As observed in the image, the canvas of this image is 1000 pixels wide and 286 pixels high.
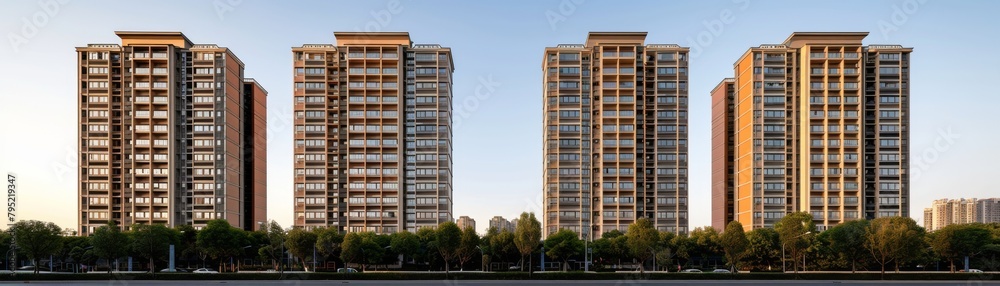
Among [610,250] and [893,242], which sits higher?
[893,242]

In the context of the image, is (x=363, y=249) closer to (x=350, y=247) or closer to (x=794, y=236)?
(x=350, y=247)

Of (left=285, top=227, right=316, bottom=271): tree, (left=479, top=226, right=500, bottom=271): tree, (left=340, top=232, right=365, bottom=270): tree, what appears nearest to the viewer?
(left=285, top=227, right=316, bottom=271): tree

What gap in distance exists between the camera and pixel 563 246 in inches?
3716

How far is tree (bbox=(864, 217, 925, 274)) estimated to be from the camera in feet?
248

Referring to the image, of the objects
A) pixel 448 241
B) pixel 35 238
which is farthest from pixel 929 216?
pixel 35 238

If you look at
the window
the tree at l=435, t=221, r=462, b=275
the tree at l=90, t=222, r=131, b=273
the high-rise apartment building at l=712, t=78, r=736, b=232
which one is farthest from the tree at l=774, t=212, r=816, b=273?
the tree at l=90, t=222, r=131, b=273

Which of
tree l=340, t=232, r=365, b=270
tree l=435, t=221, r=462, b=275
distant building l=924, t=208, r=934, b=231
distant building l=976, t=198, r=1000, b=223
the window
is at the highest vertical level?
the window

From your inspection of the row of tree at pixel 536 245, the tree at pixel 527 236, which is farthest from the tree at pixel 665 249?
the tree at pixel 527 236

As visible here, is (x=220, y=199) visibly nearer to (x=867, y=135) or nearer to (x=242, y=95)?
(x=242, y=95)

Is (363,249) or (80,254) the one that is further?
(80,254)

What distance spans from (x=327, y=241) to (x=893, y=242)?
66.6 metres

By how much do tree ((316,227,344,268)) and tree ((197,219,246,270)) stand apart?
42.7ft

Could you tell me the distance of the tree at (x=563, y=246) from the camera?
310ft

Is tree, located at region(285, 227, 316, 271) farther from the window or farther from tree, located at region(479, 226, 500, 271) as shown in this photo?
the window
